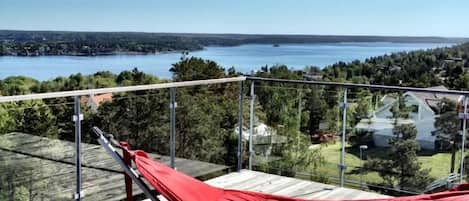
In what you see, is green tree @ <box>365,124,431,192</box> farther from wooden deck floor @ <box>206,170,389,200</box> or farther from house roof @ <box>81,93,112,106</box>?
house roof @ <box>81,93,112,106</box>

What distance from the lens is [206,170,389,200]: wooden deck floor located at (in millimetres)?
4602

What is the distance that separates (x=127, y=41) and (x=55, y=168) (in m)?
13.1

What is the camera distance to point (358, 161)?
485 centimetres

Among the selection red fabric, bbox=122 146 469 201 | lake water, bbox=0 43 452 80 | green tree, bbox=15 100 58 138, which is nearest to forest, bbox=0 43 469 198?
green tree, bbox=15 100 58 138

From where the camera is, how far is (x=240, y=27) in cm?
2041

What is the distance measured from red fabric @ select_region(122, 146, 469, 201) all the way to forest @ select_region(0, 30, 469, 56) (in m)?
11.5

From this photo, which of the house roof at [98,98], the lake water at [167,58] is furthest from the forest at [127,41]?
the house roof at [98,98]

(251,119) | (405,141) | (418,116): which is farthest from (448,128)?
(251,119)

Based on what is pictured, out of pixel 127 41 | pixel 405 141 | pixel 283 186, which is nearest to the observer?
pixel 405 141

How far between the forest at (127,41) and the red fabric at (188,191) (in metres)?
11.5

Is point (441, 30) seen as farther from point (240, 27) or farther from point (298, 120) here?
point (298, 120)

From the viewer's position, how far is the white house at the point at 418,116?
439 centimetres

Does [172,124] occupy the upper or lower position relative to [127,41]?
lower

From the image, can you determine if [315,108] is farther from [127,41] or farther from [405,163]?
[127,41]
